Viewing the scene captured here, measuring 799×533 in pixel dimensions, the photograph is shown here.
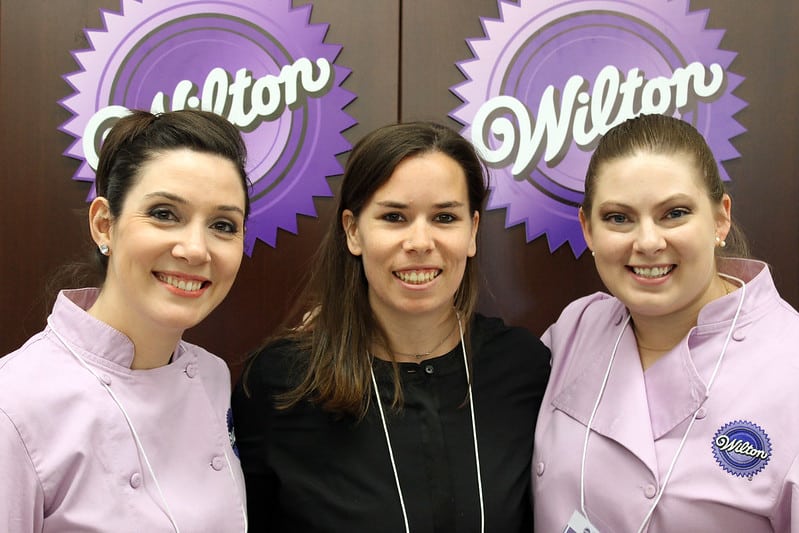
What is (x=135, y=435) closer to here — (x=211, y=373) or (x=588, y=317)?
(x=211, y=373)

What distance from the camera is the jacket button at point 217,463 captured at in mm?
1374

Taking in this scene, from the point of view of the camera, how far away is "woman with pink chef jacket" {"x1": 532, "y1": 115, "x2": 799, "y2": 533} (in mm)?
1272

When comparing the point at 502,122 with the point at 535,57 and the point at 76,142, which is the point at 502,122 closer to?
the point at 535,57

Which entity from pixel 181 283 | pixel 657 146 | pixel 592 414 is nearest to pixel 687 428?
pixel 592 414

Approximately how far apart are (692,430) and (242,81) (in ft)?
4.72

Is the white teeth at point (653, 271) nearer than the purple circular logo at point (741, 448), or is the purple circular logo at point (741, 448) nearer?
the purple circular logo at point (741, 448)

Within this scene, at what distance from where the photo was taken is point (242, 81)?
194 cm

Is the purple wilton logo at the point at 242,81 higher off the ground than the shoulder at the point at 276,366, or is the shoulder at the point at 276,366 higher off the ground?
the purple wilton logo at the point at 242,81

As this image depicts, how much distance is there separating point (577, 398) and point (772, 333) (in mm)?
421

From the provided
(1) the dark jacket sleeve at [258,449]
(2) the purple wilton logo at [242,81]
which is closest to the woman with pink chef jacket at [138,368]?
(1) the dark jacket sleeve at [258,449]

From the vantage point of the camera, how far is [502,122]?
6.48ft

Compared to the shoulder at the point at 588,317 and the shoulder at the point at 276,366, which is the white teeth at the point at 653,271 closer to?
the shoulder at the point at 588,317

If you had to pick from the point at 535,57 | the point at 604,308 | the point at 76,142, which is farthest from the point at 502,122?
the point at 76,142

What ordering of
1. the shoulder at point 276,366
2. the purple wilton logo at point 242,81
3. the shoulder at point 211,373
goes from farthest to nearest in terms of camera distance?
1. the purple wilton logo at point 242,81
2. the shoulder at point 276,366
3. the shoulder at point 211,373
